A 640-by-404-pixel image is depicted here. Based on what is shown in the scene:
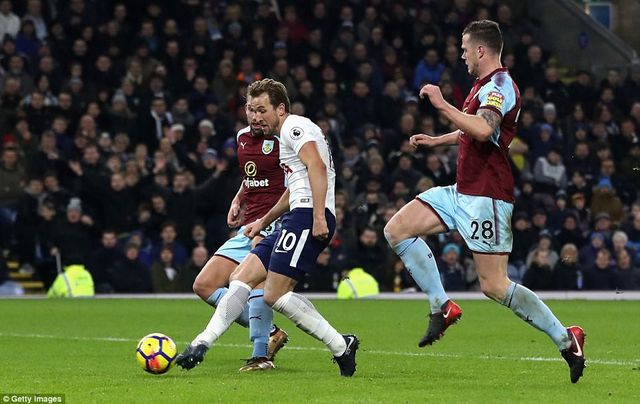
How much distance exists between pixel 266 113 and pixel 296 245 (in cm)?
A: 103

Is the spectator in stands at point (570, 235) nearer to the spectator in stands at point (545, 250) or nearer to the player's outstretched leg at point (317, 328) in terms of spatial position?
the spectator in stands at point (545, 250)

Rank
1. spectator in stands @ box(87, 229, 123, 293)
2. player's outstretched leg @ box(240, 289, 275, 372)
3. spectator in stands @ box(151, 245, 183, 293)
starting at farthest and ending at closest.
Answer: spectator in stands @ box(151, 245, 183, 293)
spectator in stands @ box(87, 229, 123, 293)
player's outstretched leg @ box(240, 289, 275, 372)

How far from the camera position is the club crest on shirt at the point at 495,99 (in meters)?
10.1

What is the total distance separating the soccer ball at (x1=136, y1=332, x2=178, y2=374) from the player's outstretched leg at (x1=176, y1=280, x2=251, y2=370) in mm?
309

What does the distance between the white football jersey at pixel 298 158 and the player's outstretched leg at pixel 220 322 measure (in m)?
0.73

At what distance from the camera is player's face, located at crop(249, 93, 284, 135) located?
10484mm

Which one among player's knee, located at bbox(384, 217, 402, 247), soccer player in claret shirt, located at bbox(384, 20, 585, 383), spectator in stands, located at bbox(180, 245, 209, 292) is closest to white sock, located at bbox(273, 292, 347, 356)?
soccer player in claret shirt, located at bbox(384, 20, 585, 383)

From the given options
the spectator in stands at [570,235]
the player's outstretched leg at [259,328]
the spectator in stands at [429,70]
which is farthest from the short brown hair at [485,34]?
the spectator in stands at [429,70]

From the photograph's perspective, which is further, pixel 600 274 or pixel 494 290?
pixel 600 274

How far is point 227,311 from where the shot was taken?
10344 mm

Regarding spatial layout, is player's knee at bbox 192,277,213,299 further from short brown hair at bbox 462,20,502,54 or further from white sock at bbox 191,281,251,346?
short brown hair at bbox 462,20,502,54

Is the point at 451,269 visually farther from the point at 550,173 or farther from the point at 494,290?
the point at 494,290

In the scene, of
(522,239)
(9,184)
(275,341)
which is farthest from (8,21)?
(275,341)

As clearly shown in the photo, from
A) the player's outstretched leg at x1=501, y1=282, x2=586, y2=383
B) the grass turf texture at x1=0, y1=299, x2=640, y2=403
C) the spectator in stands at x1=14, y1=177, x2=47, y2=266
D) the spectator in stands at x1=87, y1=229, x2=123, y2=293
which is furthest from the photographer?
the spectator in stands at x1=87, y1=229, x2=123, y2=293
